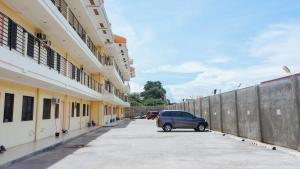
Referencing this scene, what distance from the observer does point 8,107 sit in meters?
12.6

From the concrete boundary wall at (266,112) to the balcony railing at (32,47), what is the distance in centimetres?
983

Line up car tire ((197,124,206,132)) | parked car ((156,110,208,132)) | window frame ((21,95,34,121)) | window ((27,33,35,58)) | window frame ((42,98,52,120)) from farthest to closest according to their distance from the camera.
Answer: car tire ((197,124,206,132)) < parked car ((156,110,208,132)) < window frame ((42,98,52,120)) < window frame ((21,95,34,121)) < window ((27,33,35,58))

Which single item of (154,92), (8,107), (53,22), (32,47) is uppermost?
(154,92)

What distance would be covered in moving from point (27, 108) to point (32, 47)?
2988 millimetres

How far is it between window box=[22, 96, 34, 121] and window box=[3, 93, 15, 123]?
1245 millimetres

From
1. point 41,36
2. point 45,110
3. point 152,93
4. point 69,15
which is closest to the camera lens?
point 41,36

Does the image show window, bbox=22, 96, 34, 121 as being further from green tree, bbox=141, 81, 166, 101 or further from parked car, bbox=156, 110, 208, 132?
green tree, bbox=141, 81, 166, 101

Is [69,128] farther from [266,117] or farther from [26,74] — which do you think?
[266,117]

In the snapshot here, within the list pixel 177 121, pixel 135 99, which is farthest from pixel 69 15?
pixel 135 99

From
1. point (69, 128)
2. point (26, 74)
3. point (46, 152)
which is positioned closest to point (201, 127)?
point (69, 128)

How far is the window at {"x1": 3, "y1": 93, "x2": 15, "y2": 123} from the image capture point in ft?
40.7

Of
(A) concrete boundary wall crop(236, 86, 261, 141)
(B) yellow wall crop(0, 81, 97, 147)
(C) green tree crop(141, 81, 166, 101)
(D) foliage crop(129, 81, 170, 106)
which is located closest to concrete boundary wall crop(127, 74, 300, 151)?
(A) concrete boundary wall crop(236, 86, 261, 141)

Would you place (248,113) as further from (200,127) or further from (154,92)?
(154,92)

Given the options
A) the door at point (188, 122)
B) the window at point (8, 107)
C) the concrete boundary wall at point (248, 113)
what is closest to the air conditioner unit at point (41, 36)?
the window at point (8, 107)
